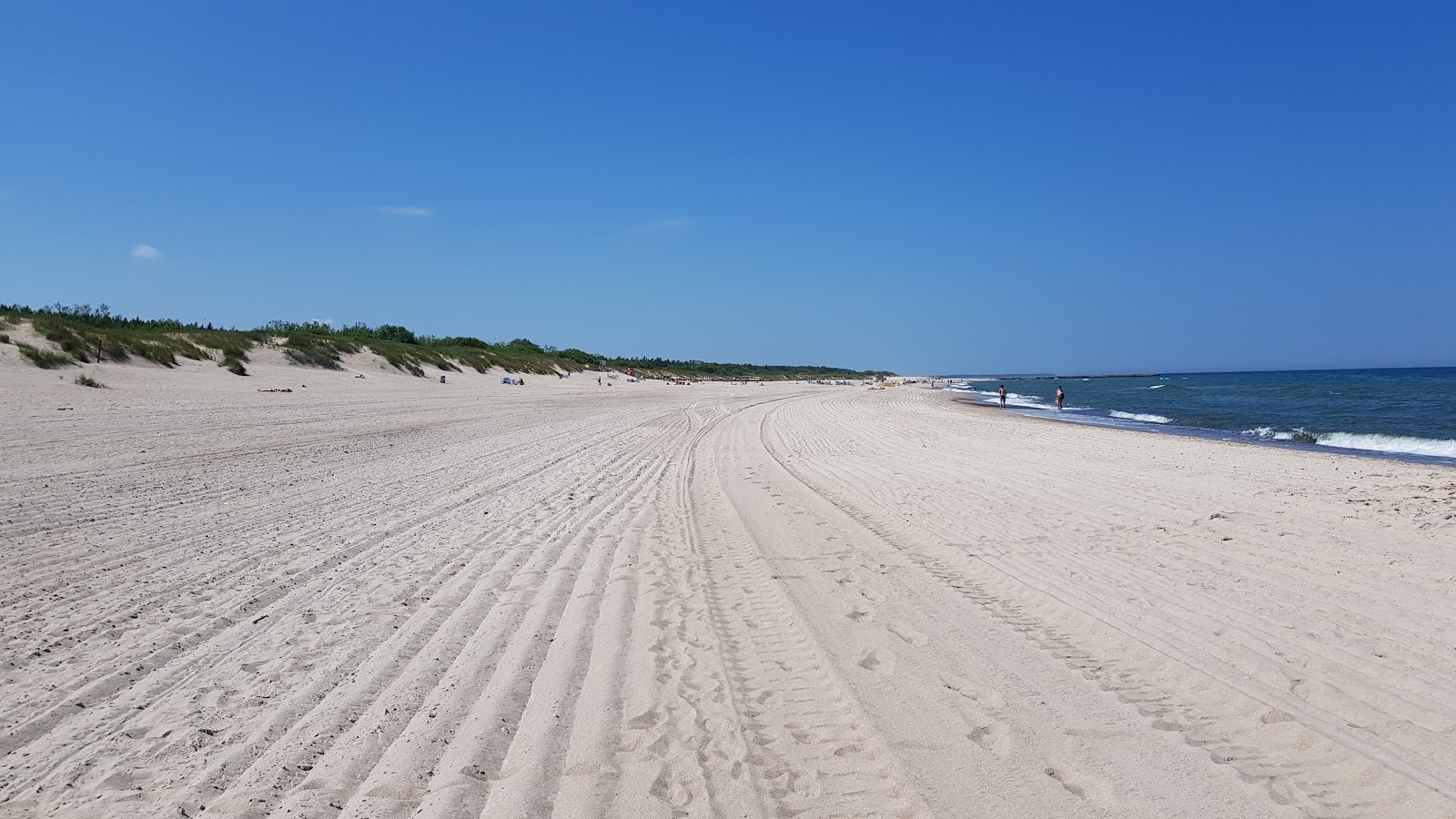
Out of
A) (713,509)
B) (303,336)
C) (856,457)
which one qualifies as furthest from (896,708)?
(303,336)

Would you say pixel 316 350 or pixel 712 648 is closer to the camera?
pixel 712 648

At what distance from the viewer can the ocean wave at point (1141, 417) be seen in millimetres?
27203

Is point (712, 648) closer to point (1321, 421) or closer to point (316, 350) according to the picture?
point (1321, 421)

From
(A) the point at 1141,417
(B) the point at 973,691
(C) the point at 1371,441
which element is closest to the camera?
(B) the point at 973,691

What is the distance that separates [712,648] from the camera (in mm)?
4133

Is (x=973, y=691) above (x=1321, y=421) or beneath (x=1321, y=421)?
beneath

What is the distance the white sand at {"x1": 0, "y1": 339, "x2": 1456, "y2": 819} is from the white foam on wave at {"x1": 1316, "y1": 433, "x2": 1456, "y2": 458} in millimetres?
9553

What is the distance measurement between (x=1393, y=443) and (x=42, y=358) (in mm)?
33984

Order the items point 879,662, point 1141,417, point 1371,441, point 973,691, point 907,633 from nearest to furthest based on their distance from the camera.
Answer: point 973,691
point 879,662
point 907,633
point 1371,441
point 1141,417

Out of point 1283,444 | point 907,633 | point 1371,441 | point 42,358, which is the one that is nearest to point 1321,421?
point 1371,441

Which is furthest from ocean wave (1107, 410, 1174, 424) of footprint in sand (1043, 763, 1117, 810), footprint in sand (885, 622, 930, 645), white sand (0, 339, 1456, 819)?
footprint in sand (1043, 763, 1117, 810)

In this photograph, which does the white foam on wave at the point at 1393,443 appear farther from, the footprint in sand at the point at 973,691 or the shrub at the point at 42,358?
the shrub at the point at 42,358

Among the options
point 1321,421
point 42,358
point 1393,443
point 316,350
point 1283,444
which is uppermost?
point 316,350

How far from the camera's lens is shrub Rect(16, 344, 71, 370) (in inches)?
711
